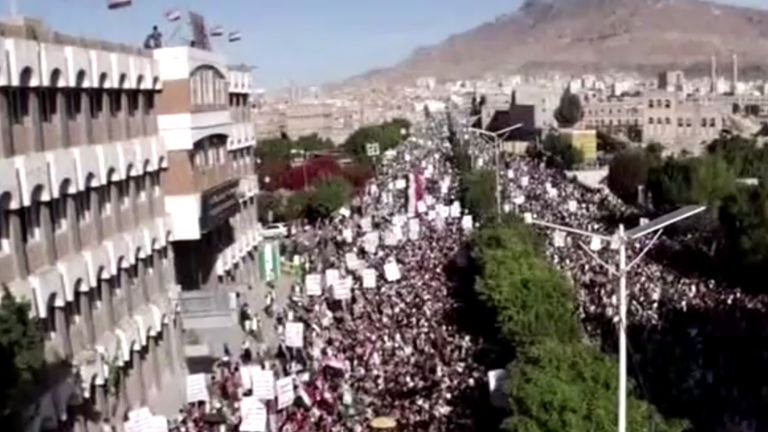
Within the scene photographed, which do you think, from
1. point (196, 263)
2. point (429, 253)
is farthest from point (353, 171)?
point (196, 263)

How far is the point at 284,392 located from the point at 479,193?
36.6 meters

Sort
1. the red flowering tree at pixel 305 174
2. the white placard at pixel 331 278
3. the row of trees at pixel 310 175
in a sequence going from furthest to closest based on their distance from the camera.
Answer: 1. the red flowering tree at pixel 305 174
2. the row of trees at pixel 310 175
3. the white placard at pixel 331 278

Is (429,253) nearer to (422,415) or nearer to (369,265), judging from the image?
(369,265)

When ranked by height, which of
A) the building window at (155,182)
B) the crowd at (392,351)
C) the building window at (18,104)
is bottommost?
the crowd at (392,351)

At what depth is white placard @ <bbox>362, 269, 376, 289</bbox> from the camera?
37.9 m

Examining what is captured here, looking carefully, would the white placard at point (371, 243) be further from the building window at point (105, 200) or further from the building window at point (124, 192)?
the building window at point (105, 200)

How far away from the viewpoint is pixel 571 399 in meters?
19.8

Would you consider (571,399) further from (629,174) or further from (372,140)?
(372,140)

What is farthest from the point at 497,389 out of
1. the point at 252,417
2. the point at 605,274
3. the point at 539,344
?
the point at 605,274

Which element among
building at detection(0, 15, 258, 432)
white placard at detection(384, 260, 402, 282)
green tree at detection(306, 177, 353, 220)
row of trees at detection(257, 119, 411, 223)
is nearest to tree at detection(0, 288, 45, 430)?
building at detection(0, 15, 258, 432)

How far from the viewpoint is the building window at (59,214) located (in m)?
23.0

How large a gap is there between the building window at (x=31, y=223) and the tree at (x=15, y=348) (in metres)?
4.15

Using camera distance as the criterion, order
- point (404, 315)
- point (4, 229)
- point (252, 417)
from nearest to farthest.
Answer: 1. point (4, 229)
2. point (252, 417)
3. point (404, 315)

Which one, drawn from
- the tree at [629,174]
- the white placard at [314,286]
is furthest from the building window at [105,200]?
the tree at [629,174]
